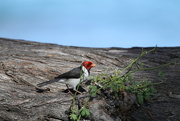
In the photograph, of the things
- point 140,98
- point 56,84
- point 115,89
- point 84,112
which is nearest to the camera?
point 84,112

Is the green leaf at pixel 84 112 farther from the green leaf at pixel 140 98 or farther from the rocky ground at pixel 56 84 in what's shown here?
the green leaf at pixel 140 98

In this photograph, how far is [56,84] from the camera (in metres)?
5.67

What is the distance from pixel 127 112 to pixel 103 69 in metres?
2.42

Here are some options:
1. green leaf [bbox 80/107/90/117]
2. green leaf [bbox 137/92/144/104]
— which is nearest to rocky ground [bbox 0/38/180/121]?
green leaf [bbox 137/92/144/104]

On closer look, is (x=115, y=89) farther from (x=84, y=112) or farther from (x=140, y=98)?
(x=84, y=112)

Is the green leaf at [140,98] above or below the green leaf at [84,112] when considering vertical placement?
above

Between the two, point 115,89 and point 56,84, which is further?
point 56,84

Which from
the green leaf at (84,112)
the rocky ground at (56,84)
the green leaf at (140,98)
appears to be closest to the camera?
the green leaf at (84,112)

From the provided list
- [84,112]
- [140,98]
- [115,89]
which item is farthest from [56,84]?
[140,98]

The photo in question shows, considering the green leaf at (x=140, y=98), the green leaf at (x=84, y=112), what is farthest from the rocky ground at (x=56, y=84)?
the green leaf at (x=84, y=112)

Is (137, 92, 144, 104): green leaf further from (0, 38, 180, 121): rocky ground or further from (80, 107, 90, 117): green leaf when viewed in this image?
(80, 107, 90, 117): green leaf

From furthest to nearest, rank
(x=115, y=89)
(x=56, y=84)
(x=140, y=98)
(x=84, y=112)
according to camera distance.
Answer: (x=56, y=84) → (x=140, y=98) → (x=115, y=89) → (x=84, y=112)

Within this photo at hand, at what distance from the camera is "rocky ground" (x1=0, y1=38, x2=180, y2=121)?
4168 mm

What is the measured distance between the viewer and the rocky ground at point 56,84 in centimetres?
417
